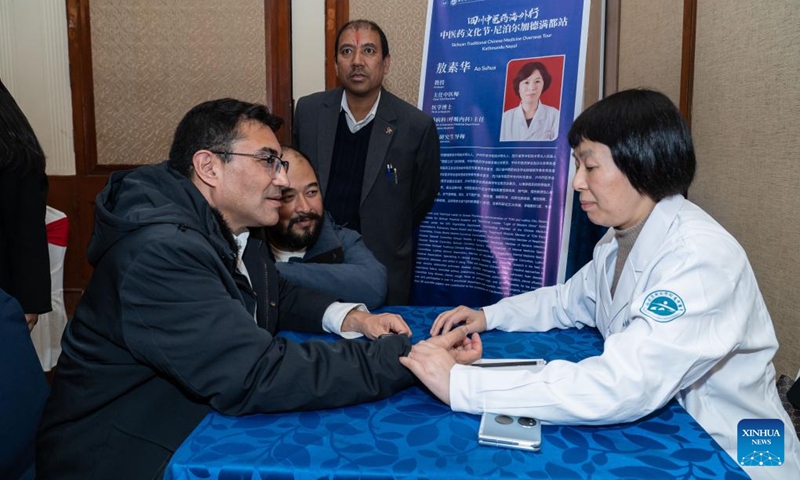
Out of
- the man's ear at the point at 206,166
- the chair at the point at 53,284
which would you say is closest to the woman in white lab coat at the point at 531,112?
the man's ear at the point at 206,166

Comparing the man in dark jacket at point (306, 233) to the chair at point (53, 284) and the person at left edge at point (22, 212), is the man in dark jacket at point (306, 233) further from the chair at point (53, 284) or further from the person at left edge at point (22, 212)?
the chair at point (53, 284)

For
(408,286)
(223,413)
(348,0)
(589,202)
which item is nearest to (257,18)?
(348,0)

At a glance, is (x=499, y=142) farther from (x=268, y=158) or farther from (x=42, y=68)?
(x=42, y=68)

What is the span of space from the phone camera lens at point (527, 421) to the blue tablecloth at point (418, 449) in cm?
3

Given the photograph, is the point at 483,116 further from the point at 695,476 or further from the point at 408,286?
the point at 695,476

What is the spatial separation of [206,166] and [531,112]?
201cm

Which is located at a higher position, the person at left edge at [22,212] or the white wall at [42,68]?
the white wall at [42,68]

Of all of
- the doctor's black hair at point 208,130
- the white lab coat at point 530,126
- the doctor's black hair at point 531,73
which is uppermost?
the doctor's black hair at point 531,73

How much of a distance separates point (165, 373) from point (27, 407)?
287mm

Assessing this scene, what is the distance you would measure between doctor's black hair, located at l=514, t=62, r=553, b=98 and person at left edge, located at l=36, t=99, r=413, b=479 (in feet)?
7.03

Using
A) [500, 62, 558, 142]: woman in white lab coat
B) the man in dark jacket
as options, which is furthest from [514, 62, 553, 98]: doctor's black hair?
the man in dark jacket

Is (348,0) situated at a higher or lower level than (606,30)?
higher

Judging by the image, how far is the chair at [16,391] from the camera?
4.10ft

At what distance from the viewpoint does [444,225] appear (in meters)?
3.61
